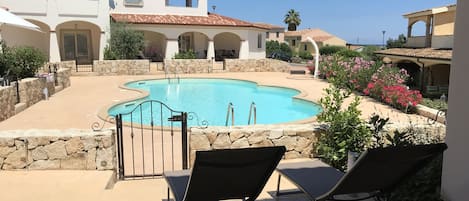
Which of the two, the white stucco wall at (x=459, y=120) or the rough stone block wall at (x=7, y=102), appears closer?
the white stucco wall at (x=459, y=120)

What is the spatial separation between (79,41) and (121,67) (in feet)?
19.8

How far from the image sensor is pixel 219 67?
87.9 ft

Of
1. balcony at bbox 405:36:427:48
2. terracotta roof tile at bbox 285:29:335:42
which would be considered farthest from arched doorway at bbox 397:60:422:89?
terracotta roof tile at bbox 285:29:335:42

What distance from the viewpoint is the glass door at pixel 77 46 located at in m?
26.8

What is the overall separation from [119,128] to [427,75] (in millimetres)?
21391

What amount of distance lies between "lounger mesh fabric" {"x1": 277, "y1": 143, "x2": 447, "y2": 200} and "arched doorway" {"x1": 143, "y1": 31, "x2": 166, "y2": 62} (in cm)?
2662

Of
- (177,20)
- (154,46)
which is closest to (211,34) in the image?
(177,20)

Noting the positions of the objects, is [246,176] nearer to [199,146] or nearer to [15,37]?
[199,146]

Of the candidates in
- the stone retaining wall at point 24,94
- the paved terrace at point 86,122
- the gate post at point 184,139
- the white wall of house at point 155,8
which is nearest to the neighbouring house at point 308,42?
the white wall of house at point 155,8

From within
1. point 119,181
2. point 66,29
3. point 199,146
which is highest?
point 66,29

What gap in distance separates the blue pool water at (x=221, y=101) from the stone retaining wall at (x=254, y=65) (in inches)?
143

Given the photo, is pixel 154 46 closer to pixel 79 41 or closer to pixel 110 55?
pixel 79 41

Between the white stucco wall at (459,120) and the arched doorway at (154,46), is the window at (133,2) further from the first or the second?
the white stucco wall at (459,120)

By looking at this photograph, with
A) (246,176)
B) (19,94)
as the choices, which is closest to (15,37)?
(19,94)
